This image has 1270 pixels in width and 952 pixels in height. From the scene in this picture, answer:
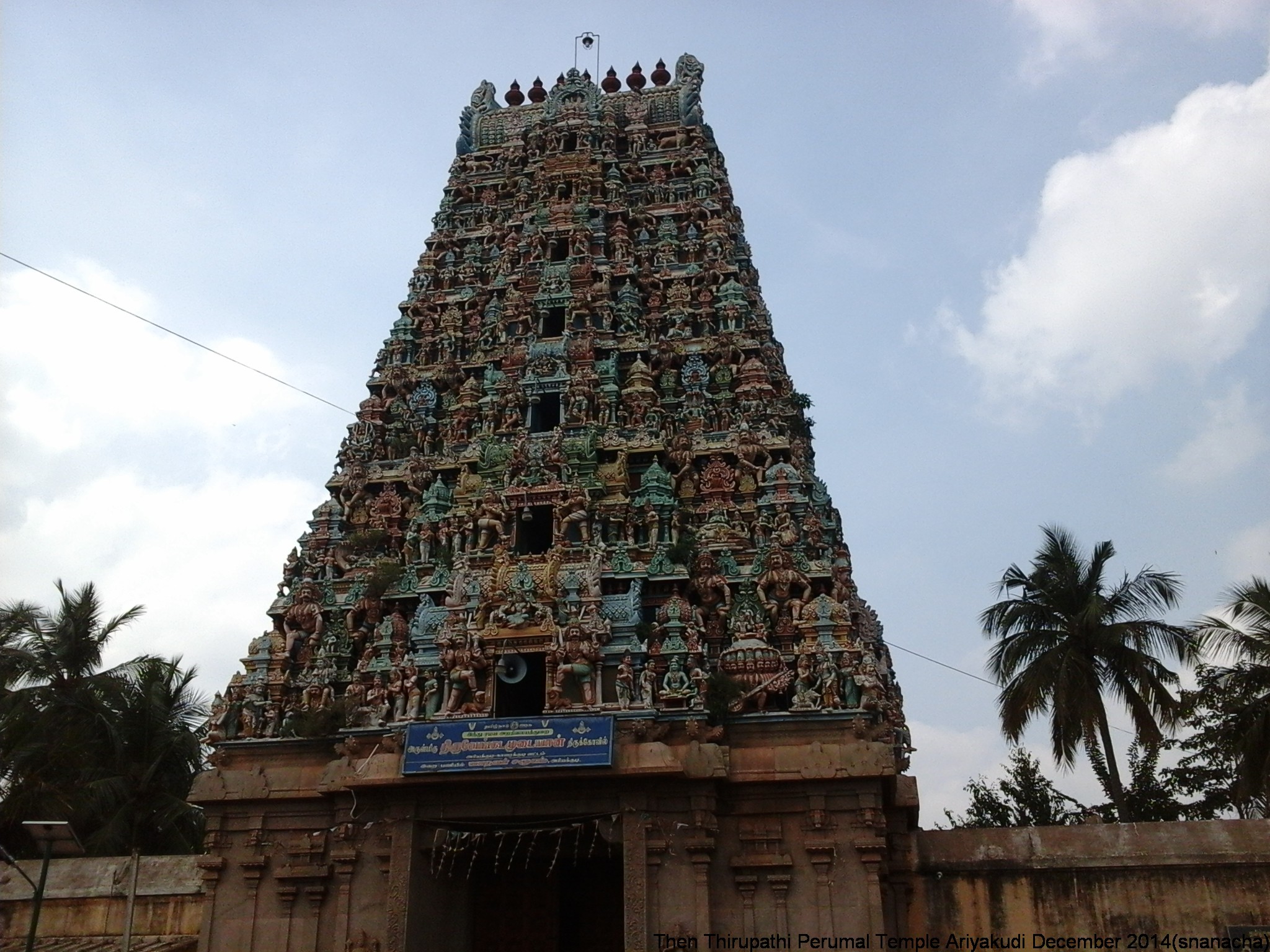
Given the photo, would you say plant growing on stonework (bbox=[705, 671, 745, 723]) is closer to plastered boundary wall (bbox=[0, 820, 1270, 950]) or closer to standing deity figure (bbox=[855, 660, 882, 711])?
standing deity figure (bbox=[855, 660, 882, 711])

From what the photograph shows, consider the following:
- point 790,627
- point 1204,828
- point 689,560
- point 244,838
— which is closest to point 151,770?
point 244,838

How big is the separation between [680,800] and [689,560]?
5.11 meters

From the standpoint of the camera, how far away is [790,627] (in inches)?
795

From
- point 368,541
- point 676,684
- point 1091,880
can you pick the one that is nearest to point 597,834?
point 676,684

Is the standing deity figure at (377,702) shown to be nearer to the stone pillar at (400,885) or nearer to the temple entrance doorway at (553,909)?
the stone pillar at (400,885)

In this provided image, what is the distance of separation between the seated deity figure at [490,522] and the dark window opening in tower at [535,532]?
0.37 metres

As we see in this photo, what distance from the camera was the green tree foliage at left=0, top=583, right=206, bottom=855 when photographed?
2555cm

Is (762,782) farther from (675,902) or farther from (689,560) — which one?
(689,560)

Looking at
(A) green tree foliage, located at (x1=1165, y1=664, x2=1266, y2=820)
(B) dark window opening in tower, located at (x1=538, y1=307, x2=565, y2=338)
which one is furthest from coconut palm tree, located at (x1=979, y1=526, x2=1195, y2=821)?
(B) dark window opening in tower, located at (x1=538, y1=307, x2=565, y2=338)

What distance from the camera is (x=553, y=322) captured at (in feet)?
87.1

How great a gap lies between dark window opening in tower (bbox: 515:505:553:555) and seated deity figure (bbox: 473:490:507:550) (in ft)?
1.20

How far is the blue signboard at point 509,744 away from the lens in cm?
1752

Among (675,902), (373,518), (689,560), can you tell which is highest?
(373,518)

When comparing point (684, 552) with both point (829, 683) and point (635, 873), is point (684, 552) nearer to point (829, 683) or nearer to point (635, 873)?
point (829, 683)
